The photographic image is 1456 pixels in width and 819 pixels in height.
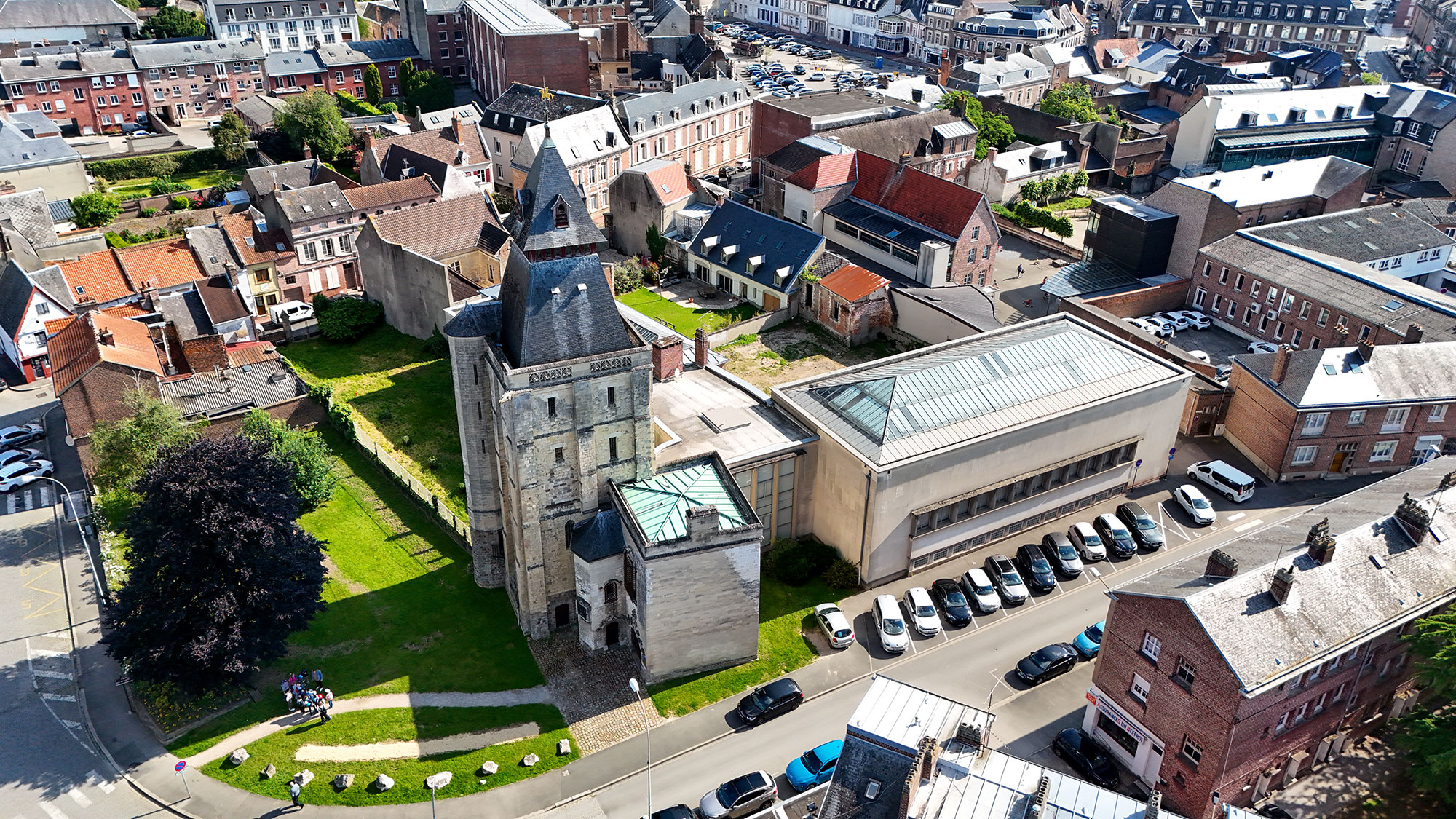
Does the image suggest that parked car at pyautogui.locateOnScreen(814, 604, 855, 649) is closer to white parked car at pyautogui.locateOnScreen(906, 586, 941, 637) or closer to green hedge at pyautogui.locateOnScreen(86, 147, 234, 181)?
white parked car at pyautogui.locateOnScreen(906, 586, 941, 637)

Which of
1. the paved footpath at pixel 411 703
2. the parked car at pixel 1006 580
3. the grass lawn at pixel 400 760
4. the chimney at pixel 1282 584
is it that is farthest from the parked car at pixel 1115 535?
the paved footpath at pixel 411 703

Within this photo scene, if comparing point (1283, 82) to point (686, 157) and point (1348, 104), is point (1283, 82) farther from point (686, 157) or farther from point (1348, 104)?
point (686, 157)

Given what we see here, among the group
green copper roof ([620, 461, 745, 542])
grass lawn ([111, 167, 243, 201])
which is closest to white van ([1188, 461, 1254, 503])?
green copper roof ([620, 461, 745, 542])

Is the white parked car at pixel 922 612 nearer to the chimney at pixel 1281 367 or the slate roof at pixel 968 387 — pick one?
the slate roof at pixel 968 387

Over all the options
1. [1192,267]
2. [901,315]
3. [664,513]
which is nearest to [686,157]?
[901,315]

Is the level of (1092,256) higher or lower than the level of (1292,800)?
higher

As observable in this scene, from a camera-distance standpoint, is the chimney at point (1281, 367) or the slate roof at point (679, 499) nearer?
the slate roof at point (679, 499)
